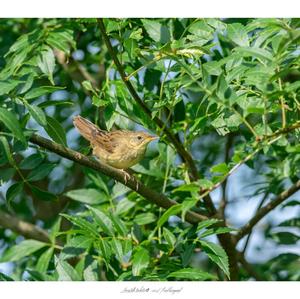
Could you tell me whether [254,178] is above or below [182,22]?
below

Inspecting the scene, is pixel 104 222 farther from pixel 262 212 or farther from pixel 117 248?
pixel 262 212

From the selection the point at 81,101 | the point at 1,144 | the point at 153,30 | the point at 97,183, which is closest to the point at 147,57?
the point at 153,30

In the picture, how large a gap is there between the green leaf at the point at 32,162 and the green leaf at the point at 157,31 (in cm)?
80

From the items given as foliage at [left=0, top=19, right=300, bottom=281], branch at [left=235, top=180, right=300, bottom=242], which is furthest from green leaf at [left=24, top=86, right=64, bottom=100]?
branch at [left=235, top=180, right=300, bottom=242]

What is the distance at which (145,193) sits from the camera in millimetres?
3459

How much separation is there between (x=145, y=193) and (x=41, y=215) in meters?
2.23

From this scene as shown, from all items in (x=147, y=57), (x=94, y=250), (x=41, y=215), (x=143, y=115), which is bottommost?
(x=41, y=215)

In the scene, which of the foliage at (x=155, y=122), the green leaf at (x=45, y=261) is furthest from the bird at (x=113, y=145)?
the green leaf at (x=45, y=261)

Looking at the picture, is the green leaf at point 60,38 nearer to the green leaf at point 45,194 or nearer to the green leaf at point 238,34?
the green leaf at point 45,194

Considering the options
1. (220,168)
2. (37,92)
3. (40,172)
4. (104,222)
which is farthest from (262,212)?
(37,92)

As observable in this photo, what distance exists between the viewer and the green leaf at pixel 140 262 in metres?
3.37

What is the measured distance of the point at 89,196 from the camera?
425 centimetres

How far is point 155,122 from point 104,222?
21.5 inches

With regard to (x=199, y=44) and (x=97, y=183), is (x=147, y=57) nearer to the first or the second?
(x=199, y=44)
